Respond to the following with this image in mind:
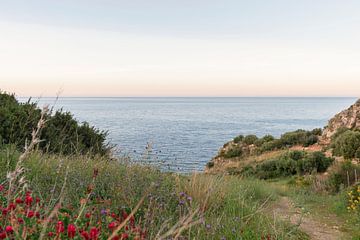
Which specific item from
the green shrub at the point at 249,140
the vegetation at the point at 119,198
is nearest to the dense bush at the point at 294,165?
the vegetation at the point at 119,198

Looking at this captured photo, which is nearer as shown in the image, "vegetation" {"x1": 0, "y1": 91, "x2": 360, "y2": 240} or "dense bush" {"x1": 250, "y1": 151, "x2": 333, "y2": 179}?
"vegetation" {"x1": 0, "y1": 91, "x2": 360, "y2": 240}

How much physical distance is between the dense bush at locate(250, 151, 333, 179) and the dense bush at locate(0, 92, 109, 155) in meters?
8.37

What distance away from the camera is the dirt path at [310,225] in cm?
546

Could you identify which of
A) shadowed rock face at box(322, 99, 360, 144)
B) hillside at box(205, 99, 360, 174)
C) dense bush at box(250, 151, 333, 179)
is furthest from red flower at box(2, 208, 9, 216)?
shadowed rock face at box(322, 99, 360, 144)

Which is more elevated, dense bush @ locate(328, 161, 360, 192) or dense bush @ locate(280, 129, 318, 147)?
dense bush @ locate(328, 161, 360, 192)

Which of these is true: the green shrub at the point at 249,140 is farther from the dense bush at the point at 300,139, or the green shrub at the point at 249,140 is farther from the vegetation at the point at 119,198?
the vegetation at the point at 119,198

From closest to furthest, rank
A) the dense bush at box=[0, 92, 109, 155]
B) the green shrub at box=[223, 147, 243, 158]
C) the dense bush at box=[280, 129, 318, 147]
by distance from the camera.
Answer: the dense bush at box=[0, 92, 109, 155], the dense bush at box=[280, 129, 318, 147], the green shrub at box=[223, 147, 243, 158]

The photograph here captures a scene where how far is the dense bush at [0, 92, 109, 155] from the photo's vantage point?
821cm

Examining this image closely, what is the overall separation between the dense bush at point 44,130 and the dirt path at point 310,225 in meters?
4.34

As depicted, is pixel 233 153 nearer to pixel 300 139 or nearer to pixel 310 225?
pixel 300 139

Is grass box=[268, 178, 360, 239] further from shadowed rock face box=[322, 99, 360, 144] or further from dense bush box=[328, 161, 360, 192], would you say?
shadowed rock face box=[322, 99, 360, 144]

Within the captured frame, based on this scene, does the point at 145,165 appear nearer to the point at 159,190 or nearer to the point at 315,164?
the point at 159,190

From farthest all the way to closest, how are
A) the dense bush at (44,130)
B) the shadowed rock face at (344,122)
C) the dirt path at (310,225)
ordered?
the shadowed rock face at (344,122), the dense bush at (44,130), the dirt path at (310,225)

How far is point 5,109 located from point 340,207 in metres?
8.36
